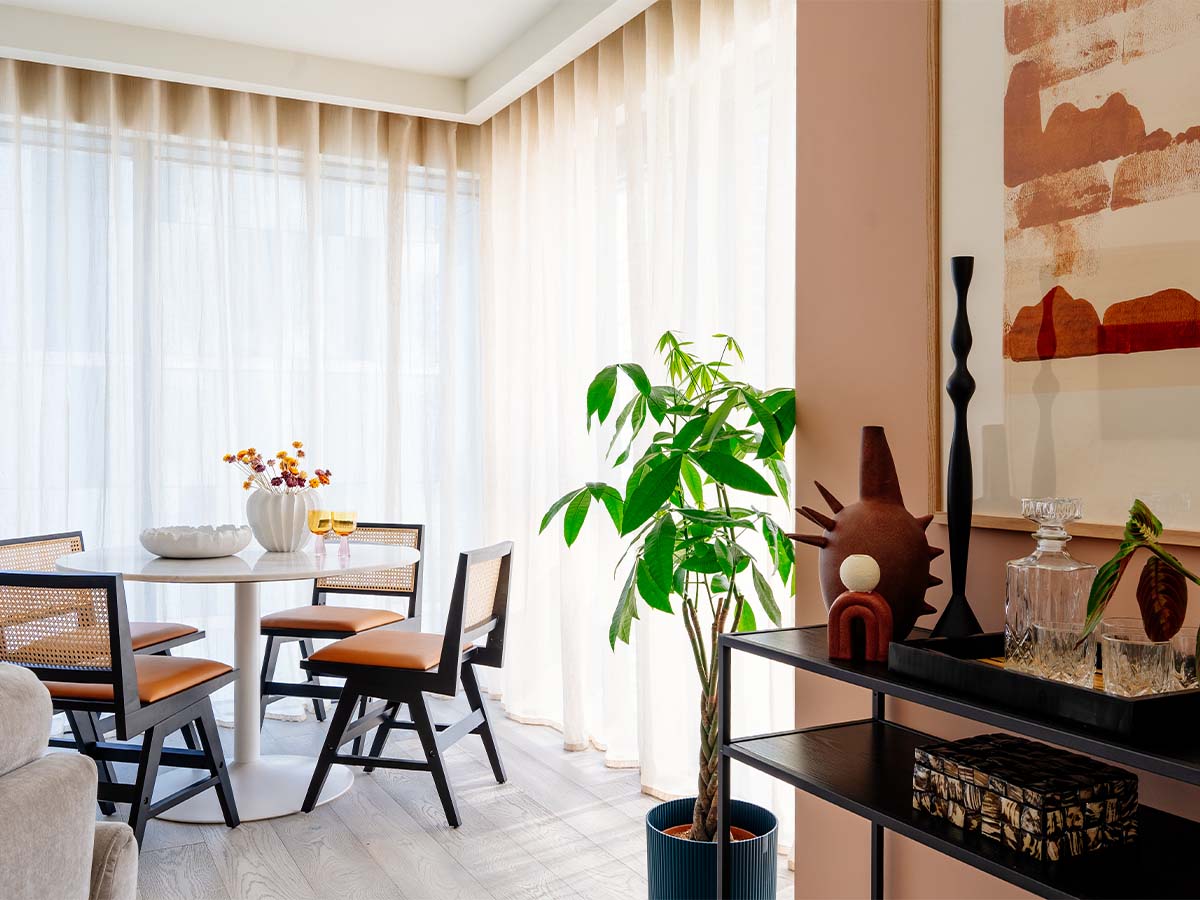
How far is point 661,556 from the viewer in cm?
195

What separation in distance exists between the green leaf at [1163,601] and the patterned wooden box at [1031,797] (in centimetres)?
22

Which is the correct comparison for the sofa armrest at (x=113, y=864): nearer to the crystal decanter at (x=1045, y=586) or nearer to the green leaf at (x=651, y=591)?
the green leaf at (x=651, y=591)

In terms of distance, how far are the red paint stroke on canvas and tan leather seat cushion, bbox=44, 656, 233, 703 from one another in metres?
2.24

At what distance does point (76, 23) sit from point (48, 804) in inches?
134

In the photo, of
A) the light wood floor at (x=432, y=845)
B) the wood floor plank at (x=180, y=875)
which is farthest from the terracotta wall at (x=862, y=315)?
the wood floor plank at (x=180, y=875)

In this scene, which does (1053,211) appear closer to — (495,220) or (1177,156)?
(1177,156)

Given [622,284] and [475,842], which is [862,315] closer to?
[622,284]

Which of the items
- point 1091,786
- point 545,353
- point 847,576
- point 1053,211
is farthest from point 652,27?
point 1091,786

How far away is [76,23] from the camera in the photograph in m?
3.71

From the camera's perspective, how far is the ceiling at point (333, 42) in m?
3.61

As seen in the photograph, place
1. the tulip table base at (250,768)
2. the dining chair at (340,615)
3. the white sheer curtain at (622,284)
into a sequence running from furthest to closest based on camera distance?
the dining chair at (340,615) < the tulip table base at (250,768) < the white sheer curtain at (622,284)

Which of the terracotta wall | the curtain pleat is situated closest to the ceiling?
the curtain pleat

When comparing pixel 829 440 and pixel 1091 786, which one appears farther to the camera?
pixel 829 440

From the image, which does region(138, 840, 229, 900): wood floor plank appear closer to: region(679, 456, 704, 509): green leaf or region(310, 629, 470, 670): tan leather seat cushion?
region(310, 629, 470, 670): tan leather seat cushion
